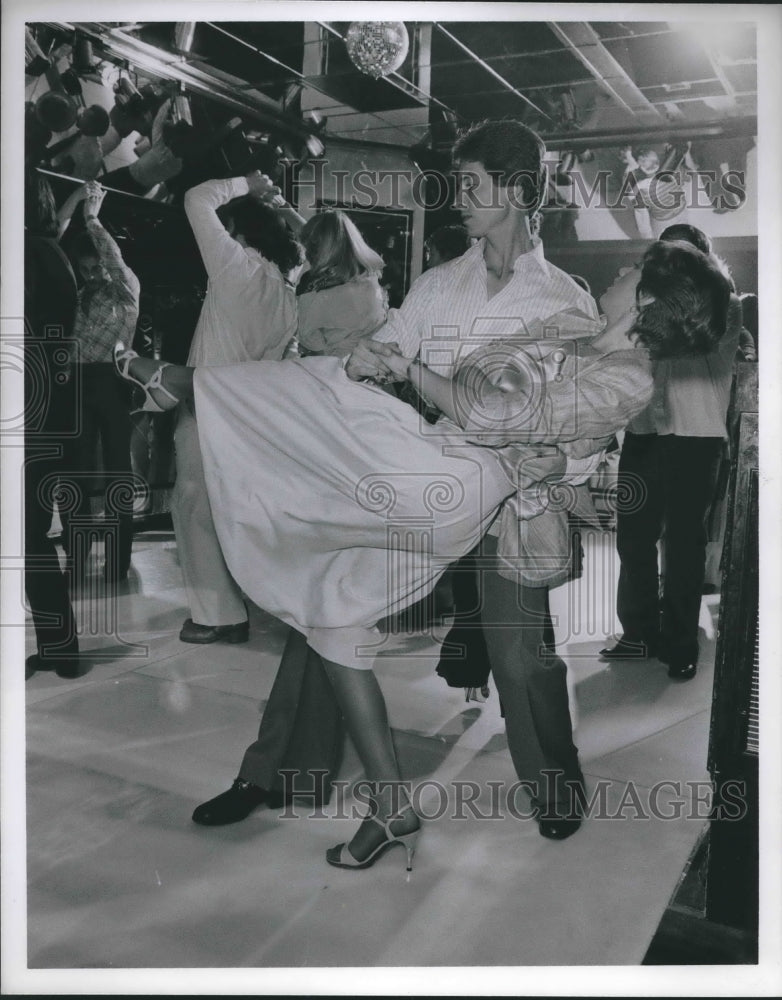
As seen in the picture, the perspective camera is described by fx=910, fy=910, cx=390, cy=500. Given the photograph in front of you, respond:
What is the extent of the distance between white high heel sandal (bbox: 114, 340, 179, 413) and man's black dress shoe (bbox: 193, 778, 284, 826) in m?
0.77

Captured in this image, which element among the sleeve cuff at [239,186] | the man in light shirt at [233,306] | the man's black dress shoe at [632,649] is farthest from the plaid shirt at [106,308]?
the man's black dress shoe at [632,649]

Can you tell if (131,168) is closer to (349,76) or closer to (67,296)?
(67,296)

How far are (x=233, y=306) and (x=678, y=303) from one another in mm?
861

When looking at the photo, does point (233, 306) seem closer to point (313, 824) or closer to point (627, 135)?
point (627, 135)

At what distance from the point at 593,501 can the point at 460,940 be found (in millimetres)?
860

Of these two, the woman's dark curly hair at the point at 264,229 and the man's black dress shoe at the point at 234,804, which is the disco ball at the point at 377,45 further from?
the man's black dress shoe at the point at 234,804

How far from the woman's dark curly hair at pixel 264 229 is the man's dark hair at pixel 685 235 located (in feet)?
2.32

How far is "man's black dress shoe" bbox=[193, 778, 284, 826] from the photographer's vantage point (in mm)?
1816

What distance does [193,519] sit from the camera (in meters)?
1.79

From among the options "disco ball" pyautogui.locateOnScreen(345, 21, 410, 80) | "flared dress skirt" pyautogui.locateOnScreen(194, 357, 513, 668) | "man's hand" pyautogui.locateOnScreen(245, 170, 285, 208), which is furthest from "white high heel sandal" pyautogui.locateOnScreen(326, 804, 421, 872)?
"disco ball" pyautogui.locateOnScreen(345, 21, 410, 80)

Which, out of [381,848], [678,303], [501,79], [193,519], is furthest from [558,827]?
[501,79]

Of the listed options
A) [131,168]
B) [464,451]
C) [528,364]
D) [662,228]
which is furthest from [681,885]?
[131,168]

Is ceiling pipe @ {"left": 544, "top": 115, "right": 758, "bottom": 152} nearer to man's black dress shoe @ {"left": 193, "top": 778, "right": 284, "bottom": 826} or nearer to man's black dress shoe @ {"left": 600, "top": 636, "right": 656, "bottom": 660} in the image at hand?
→ man's black dress shoe @ {"left": 600, "top": 636, "right": 656, "bottom": 660}

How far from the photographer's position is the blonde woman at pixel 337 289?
5.82ft
